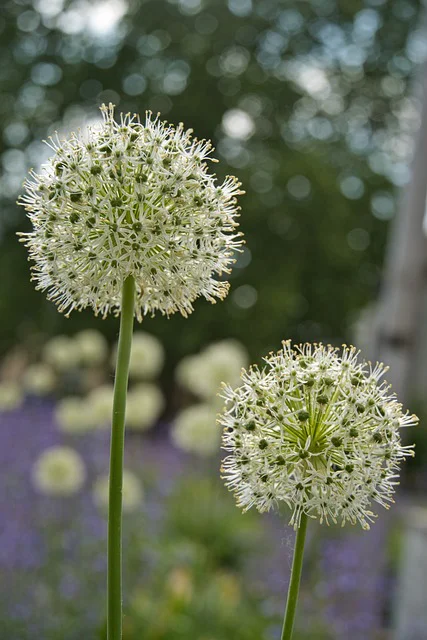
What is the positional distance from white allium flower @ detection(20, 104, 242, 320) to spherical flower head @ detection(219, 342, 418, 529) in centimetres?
14

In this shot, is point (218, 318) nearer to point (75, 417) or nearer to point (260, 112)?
point (260, 112)

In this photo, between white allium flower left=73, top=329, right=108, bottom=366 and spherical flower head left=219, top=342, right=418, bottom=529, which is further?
white allium flower left=73, top=329, right=108, bottom=366

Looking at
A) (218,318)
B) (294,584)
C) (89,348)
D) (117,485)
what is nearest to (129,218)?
(117,485)

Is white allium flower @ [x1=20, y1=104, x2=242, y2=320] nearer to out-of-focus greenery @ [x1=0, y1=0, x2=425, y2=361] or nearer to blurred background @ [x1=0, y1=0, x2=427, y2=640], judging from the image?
blurred background @ [x1=0, y1=0, x2=427, y2=640]

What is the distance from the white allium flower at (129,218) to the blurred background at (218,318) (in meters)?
2.66

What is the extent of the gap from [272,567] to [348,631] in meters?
0.99

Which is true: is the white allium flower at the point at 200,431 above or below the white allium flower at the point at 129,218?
below

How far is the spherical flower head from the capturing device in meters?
0.76

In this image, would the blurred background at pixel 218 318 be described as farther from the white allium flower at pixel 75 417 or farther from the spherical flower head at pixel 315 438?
the spherical flower head at pixel 315 438

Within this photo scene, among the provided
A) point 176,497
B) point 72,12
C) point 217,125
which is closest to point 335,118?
point 217,125

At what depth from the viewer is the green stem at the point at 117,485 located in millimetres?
655

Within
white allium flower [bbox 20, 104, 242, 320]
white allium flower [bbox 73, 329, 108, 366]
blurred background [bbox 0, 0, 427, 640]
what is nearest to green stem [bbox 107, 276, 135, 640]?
white allium flower [bbox 20, 104, 242, 320]

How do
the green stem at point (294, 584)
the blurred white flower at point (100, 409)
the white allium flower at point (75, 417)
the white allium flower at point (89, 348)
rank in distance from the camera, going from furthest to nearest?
the white allium flower at point (89, 348), the white allium flower at point (75, 417), the blurred white flower at point (100, 409), the green stem at point (294, 584)

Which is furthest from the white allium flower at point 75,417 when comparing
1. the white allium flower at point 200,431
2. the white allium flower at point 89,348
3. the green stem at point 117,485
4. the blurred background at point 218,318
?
the green stem at point 117,485
